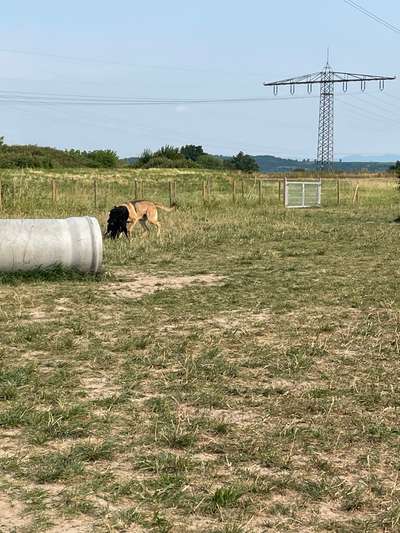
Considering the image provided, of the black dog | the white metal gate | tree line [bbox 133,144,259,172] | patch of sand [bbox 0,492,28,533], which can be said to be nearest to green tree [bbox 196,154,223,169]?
tree line [bbox 133,144,259,172]

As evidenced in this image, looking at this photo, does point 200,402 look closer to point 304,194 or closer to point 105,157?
point 304,194

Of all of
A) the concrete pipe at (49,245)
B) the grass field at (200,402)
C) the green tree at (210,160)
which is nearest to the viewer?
the grass field at (200,402)

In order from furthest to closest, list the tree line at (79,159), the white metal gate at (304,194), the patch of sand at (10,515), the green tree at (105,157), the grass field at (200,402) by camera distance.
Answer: the green tree at (105,157) < the tree line at (79,159) < the white metal gate at (304,194) < the grass field at (200,402) < the patch of sand at (10,515)

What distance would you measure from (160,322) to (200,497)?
400 cm

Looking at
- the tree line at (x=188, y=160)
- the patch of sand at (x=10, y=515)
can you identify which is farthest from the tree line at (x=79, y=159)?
the patch of sand at (x=10, y=515)

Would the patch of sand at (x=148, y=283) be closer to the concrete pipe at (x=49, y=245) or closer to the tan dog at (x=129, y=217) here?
the concrete pipe at (x=49, y=245)

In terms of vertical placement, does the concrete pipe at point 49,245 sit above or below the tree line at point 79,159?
below

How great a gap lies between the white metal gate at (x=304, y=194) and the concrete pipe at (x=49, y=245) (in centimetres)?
2142

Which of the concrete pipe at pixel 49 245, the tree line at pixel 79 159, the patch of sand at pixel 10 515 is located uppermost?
A: the tree line at pixel 79 159

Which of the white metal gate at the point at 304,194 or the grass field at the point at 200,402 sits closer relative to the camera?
the grass field at the point at 200,402

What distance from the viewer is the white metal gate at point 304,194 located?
30844 millimetres

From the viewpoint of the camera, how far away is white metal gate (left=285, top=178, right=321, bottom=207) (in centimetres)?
3084

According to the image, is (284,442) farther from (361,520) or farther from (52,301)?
(52,301)

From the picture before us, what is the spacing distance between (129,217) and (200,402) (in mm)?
10981
